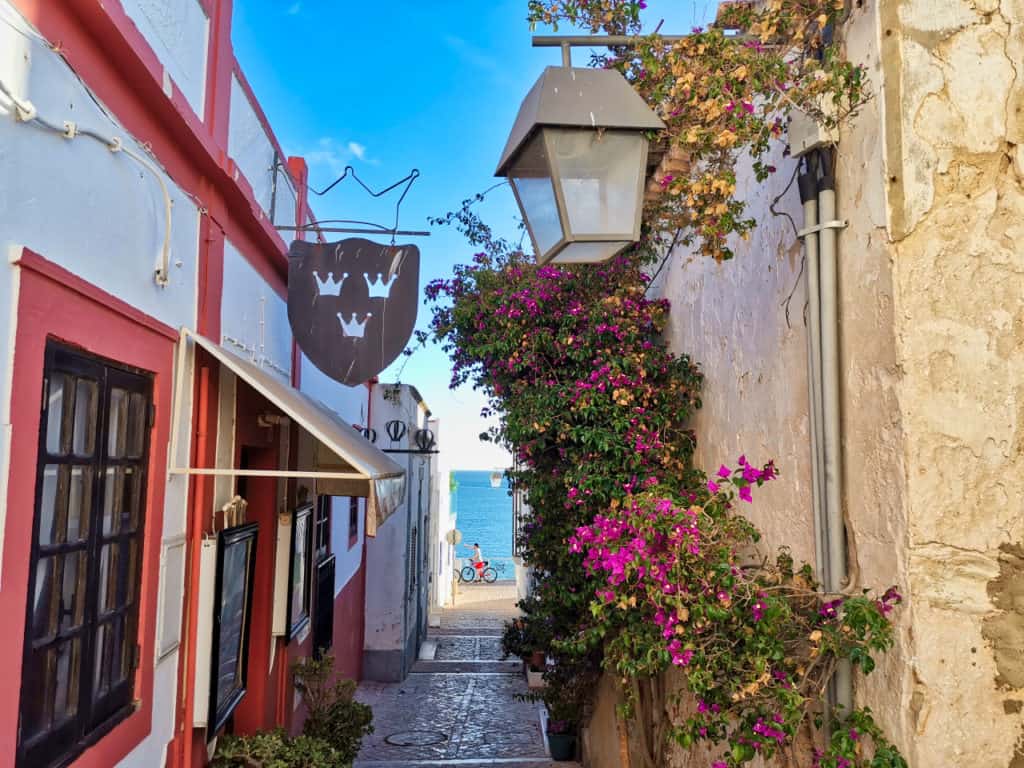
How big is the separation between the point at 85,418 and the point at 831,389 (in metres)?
2.82

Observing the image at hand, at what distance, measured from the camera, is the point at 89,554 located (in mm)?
2893

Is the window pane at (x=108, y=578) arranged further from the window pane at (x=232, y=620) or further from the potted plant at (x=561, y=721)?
the potted plant at (x=561, y=721)

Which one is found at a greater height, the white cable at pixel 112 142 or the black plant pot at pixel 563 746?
the white cable at pixel 112 142

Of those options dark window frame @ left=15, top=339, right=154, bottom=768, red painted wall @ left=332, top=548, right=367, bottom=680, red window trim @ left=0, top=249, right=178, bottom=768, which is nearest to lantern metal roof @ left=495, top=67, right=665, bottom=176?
red window trim @ left=0, top=249, right=178, bottom=768

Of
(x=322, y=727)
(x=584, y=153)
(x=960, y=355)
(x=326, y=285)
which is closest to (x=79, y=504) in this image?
(x=584, y=153)

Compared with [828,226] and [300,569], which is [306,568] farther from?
[828,226]

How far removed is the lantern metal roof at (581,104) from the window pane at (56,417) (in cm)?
184

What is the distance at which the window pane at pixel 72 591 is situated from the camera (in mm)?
2721

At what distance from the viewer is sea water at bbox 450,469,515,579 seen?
Result: 4619 cm

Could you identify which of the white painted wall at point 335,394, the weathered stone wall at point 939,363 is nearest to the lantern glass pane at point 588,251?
the weathered stone wall at point 939,363

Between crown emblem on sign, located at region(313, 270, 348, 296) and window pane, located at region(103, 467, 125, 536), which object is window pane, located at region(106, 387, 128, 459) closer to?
window pane, located at region(103, 467, 125, 536)

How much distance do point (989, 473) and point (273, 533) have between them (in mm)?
4997

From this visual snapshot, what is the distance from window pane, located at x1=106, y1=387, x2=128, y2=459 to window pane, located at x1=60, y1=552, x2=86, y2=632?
1.50 ft

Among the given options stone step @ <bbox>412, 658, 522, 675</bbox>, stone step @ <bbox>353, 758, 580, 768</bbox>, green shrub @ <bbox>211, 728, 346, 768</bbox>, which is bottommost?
stone step @ <bbox>412, 658, 522, 675</bbox>
